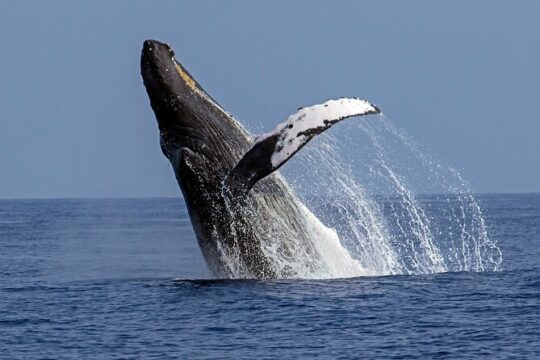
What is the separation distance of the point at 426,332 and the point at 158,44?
5857 millimetres

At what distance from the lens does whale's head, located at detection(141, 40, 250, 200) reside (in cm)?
1616

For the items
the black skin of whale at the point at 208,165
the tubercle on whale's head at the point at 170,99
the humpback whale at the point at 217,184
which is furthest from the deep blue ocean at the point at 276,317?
the tubercle on whale's head at the point at 170,99

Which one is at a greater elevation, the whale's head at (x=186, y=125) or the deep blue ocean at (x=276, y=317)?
the whale's head at (x=186, y=125)

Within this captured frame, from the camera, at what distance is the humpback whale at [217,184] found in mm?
16125

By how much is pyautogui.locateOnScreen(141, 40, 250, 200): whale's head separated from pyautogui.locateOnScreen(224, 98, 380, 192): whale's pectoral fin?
119cm

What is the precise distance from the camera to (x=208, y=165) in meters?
16.2

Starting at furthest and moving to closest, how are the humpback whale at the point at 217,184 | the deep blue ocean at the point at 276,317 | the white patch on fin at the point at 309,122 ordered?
the humpback whale at the point at 217,184 < the white patch on fin at the point at 309,122 < the deep blue ocean at the point at 276,317

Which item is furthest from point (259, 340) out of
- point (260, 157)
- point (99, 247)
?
point (99, 247)

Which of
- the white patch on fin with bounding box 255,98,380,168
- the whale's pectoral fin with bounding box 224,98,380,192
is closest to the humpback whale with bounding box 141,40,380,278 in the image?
the whale's pectoral fin with bounding box 224,98,380,192

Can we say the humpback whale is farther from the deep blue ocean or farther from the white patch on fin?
the white patch on fin

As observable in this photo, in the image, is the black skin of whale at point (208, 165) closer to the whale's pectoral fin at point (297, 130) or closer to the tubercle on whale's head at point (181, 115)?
the tubercle on whale's head at point (181, 115)

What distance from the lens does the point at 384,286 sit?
55.7ft

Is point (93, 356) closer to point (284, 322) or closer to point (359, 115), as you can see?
point (284, 322)

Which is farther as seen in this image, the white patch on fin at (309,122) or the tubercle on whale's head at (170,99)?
the tubercle on whale's head at (170,99)
